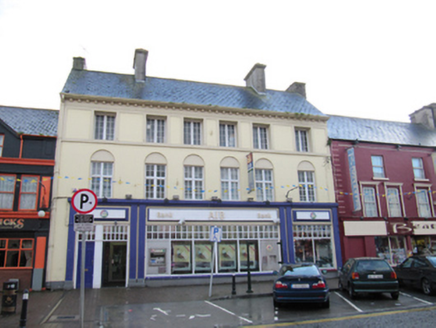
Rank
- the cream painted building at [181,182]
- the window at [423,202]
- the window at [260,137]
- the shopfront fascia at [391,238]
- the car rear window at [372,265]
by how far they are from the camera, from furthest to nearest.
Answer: the window at [423,202]
the window at [260,137]
the shopfront fascia at [391,238]
the cream painted building at [181,182]
the car rear window at [372,265]

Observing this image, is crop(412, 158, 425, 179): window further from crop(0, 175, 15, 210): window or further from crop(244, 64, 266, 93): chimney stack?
crop(0, 175, 15, 210): window

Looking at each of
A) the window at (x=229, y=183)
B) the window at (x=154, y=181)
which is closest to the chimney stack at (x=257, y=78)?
the window at (x=229, y=183)

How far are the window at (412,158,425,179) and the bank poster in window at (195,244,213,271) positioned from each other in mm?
14730

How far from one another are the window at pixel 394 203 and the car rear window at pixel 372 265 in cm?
1078

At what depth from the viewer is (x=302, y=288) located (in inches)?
412

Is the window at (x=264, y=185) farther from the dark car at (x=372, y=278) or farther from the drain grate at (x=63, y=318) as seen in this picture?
the drain grate at (x=63, y=318)

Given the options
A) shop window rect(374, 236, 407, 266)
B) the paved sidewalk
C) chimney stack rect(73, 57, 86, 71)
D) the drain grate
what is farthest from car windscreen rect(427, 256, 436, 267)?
chimney stack rect(73, 57, 86, 71)

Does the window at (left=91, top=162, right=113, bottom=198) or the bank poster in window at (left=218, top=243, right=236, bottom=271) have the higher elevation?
the window at (left=91, top=162, right=113, bottom=198)

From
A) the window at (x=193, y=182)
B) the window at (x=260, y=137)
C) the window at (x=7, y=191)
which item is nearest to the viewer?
the window at (x=7, y=191)

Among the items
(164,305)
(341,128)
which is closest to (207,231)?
(164,305)

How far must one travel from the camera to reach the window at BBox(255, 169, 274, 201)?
64.7ft

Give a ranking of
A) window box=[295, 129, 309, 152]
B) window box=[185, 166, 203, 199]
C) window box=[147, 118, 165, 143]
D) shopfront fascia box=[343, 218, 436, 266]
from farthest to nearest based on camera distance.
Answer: window box=[295, 129, 309, 152], shopfront fascia box=[343, 218, 436, 266], window box=[147, 118, 165, 143], window box=[185, 166, 203, 199]

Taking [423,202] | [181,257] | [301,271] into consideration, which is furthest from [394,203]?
[301,271]

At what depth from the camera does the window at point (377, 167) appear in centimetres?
2227
